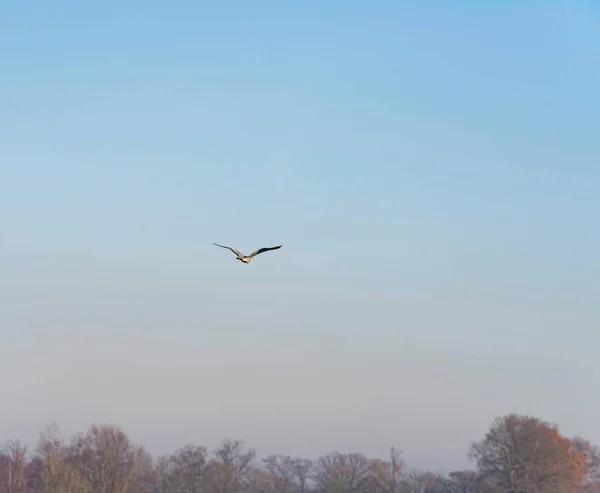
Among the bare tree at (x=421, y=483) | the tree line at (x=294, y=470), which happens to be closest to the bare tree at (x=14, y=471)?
the tree line at (x=294, y=470)

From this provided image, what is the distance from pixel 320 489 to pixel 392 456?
9972mm

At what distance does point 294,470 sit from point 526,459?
4294cm

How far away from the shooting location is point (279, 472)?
126250 millimetres

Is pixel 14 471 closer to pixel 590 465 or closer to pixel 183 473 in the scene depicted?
pixel 183 473

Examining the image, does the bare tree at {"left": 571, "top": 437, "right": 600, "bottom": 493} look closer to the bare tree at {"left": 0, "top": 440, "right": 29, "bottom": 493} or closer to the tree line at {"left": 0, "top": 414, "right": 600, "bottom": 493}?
the tree line at {"left": 0, "top": 414, "right": 600, "bottom": 493}

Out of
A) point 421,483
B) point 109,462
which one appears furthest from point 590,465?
point 109,462

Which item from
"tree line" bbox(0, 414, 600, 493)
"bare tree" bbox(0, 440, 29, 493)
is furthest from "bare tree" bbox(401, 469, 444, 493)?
"bare tree" bbox(0, 440, 29, 493)

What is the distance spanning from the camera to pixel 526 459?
90.4 metres

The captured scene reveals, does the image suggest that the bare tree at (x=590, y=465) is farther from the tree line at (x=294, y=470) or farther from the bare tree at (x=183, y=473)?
the bare tree at (x=183, y=473)

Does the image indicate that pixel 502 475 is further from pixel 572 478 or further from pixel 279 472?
pixel 279 472

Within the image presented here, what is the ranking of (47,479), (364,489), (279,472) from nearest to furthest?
(47,479) → (364,489) → (279,472)

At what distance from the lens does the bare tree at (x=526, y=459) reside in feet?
291

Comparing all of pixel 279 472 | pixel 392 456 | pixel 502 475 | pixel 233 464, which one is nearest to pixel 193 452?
pixel 233 464

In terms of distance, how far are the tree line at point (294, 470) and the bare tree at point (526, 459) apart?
0.09m
